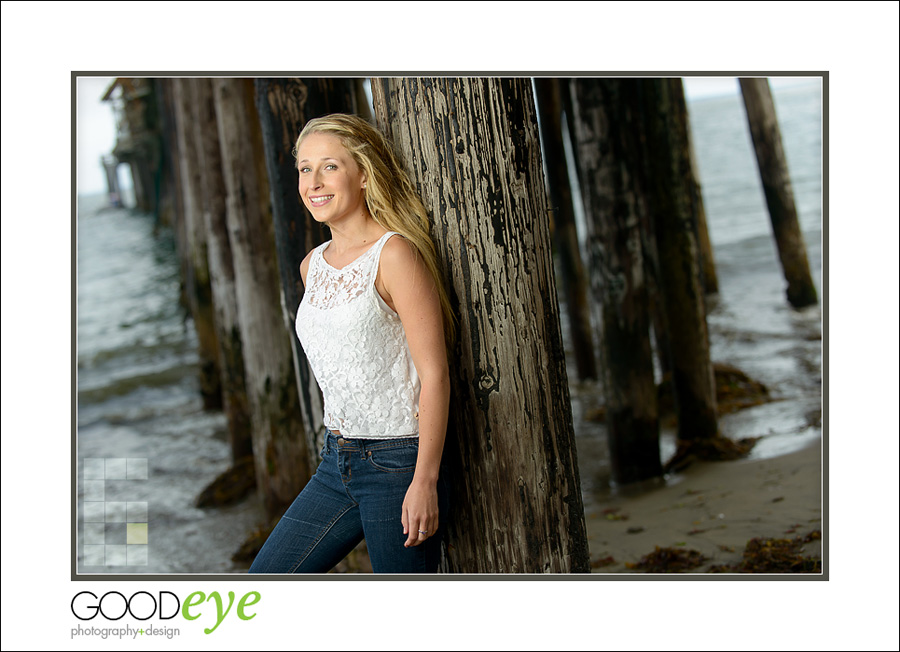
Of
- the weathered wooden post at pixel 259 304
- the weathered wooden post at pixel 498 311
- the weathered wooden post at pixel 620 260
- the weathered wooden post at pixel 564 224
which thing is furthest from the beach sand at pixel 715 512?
the weathered wooden post at pixel 564 224

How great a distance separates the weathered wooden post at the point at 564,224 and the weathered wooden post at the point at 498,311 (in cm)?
405

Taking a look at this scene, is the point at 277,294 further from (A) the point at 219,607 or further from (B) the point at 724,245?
(B) the point at 724,245

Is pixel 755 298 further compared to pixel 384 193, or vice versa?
pixel 755 298

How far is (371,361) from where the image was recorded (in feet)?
5.96

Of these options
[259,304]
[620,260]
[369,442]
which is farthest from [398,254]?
[620,260]

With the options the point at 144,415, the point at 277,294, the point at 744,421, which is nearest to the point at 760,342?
the point at 744,421

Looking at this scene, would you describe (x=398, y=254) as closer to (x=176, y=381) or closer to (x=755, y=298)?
(x=176, y=381)

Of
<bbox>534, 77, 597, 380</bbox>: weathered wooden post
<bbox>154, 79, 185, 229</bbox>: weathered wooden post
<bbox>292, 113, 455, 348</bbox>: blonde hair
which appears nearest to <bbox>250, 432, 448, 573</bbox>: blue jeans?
<bbox>292, 113, 455, 348</bbox>: blonde hair

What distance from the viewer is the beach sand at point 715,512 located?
333 cm

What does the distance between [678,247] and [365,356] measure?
3.11m

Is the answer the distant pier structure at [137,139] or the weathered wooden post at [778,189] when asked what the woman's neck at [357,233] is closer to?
the distant pier structure at [137,139]

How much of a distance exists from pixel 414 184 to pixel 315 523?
0.85 meters

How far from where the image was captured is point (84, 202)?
309cm

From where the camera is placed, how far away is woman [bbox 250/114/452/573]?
5.85 feet
